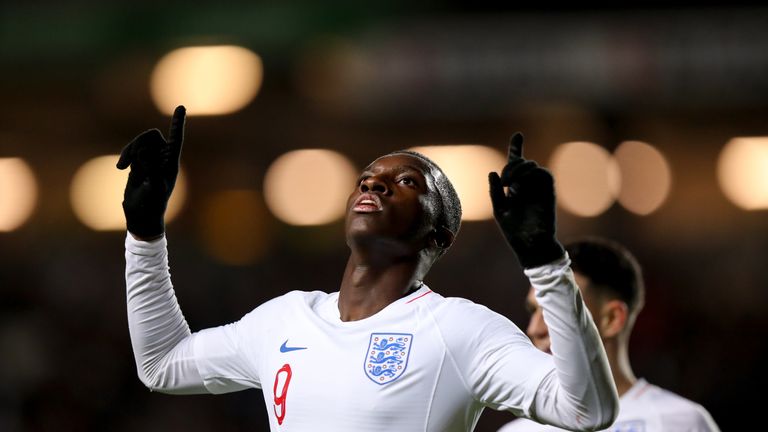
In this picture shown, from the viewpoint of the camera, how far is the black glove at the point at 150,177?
3529 millimetres

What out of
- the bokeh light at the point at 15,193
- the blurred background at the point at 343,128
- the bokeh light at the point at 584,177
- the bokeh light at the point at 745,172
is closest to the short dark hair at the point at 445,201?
the blurred background at the point at 343,128

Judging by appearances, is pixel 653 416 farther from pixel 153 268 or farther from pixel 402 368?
pixel 153 268

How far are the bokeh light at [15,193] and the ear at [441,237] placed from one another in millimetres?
10712

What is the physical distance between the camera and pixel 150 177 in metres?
3.56

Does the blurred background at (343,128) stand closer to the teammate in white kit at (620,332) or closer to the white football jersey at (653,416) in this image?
the teammate in white kit at (620,332)

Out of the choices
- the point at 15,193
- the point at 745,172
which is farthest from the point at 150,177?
the point at 745,172

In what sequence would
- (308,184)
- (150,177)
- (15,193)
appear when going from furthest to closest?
(15,193) → (308,184) → (150,177)

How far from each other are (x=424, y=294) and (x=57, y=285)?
9550mm

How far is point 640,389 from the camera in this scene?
15.4 ft

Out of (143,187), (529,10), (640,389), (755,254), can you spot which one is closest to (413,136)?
(529,10)

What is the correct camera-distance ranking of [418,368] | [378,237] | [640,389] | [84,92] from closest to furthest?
[418,368] → [378,237] → [640,389] → [84,92]

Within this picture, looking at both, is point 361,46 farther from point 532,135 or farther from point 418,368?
point 418,368

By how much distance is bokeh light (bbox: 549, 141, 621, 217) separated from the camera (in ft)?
42.2

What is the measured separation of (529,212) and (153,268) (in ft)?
4.43
